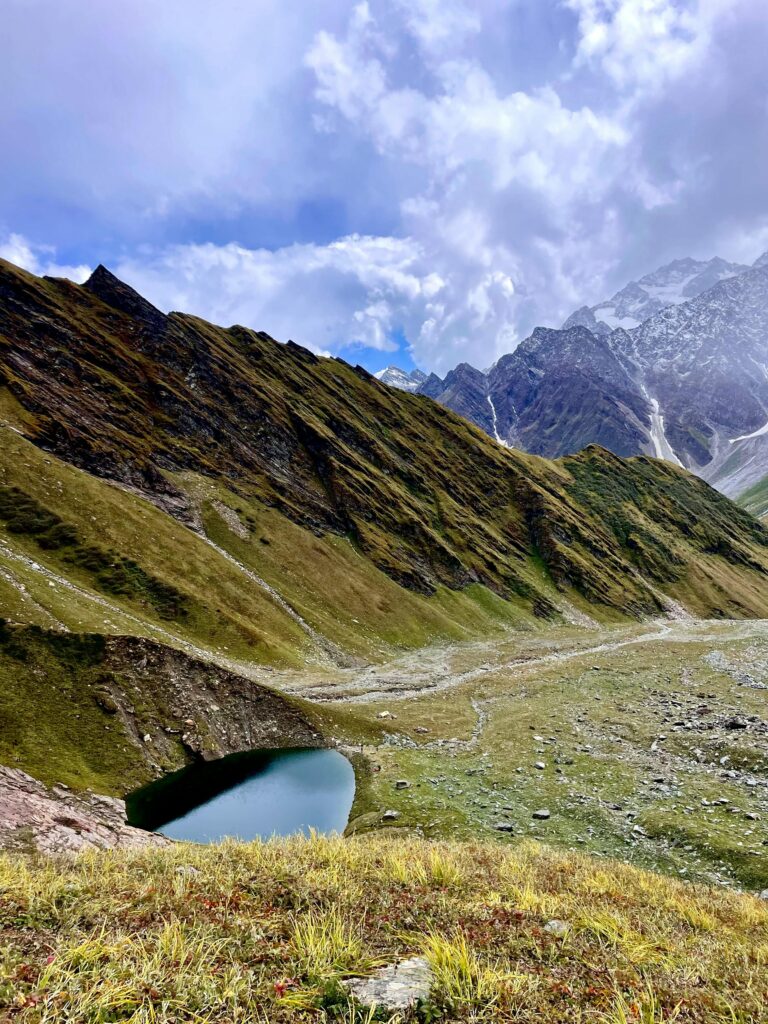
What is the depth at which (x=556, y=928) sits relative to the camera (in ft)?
30.5

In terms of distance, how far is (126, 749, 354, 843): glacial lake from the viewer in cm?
2891

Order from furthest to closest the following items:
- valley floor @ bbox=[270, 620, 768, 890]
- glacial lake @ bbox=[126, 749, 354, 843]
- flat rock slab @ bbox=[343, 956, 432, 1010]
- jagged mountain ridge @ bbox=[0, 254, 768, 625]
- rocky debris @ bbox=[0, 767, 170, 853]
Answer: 1. jagged mountain ridge @ bbox=[0, 254, 768, 625]
2. glacial lake @ bbox=[126, 749, 354, 843]
3. valley floor @ bbox=[270, 620, 768, 890]
4. rocky debris @ bbox=[0, 767, 170, 853]
5. flat rock slab @ bbox=[343, 956, 432, 1010]

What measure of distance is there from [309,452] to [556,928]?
130387 millimetres

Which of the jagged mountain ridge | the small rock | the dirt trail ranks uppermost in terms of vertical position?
the jagged mountain ridge

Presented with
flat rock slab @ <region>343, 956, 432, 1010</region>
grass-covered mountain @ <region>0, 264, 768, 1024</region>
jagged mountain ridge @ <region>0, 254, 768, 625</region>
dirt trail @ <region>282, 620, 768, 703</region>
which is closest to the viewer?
flat rock slab @ <region>343, 956, 432, 1010</region>

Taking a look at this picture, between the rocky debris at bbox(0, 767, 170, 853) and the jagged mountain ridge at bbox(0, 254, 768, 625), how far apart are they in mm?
70294

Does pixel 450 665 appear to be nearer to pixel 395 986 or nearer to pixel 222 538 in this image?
pixel 222 538

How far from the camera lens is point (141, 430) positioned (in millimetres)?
104062

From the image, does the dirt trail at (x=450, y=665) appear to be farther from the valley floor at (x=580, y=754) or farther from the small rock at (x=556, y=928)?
the small rock at (x=556, y=928)

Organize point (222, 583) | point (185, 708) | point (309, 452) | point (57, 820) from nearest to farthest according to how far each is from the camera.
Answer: point (57, 820)
point (185, 708)
point (222, 583)
point (309, 452)

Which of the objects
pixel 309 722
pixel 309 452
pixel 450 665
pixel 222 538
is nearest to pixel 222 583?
pixel 222 538

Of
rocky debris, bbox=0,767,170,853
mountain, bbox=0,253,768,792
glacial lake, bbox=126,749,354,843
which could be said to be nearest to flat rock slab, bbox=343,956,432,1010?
rocky debris, bbox=0,767,170,853

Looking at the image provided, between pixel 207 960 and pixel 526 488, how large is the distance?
182880 mm

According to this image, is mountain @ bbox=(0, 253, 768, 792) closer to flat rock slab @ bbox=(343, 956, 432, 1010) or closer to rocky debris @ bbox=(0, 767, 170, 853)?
rocky debris @ bbox=(0, 767, 170, 853)
